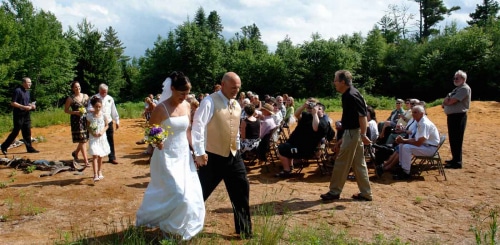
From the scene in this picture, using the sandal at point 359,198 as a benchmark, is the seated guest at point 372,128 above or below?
above

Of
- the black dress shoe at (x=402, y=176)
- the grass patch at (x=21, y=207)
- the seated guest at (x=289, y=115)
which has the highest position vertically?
the seated guest at (x=289, y=115)

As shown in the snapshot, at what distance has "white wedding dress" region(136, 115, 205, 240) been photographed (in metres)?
3.98

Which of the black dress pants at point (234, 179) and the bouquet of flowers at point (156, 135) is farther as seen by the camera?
the black dress pants at point (234, 179)

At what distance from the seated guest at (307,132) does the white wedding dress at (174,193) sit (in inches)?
133

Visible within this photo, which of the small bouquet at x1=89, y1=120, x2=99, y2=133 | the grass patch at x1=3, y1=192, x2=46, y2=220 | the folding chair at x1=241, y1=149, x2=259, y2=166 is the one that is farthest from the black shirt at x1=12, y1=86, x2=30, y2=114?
the folding chair at x1=241, y1=149, x2=259, y2=166

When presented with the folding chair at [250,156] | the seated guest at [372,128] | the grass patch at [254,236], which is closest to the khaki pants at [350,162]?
the grass patch at [254,236]

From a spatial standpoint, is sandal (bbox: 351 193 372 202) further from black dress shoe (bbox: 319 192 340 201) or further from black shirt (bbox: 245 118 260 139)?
black shirt (bbox: 245 118 260 139)

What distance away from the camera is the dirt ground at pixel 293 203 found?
4.74 meters

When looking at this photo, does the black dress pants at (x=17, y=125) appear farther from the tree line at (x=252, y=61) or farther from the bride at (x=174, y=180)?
the tree line at (x=252, y=61)

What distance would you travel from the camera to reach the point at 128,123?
1919cm

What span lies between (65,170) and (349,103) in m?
5.82

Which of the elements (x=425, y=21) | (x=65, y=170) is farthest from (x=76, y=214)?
(x=425, y=21)

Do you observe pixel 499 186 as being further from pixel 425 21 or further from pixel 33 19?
pixel 425 21

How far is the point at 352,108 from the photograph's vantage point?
559 cm
